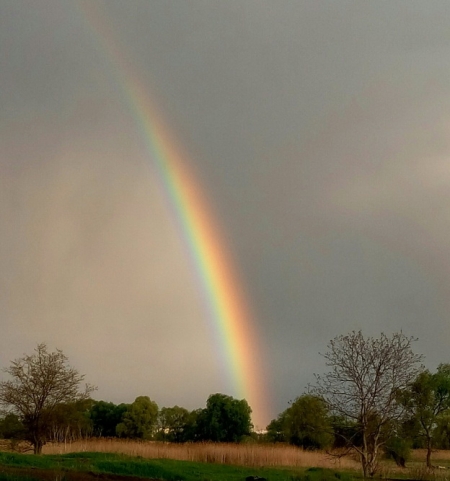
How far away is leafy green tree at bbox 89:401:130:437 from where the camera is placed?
257ft

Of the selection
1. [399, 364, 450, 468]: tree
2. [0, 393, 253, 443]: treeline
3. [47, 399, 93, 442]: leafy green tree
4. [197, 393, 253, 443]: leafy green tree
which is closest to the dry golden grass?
[47, 399, 93, 442]: leafy green tree

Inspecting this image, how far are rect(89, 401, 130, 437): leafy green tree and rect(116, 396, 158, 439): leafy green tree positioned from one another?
5.48 metres

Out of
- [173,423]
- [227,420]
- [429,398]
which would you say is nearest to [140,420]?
[173,423]

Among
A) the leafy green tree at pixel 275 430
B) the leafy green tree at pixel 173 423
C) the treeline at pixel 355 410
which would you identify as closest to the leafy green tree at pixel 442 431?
the treeline at pixel 355 410

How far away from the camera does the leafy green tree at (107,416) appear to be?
78.4 m

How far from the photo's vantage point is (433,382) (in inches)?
1470

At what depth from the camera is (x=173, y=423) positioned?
263 feet

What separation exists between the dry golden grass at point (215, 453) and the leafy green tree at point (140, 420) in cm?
3755

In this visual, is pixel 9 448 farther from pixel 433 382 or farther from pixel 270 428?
pixel 270 428

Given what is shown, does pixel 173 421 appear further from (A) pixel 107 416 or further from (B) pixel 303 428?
(B) pixel 303 428

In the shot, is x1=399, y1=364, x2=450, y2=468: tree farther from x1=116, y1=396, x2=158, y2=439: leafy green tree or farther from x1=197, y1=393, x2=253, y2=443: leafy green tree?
x1=116, y1=396, x2=158, y2=439: leafy green tree

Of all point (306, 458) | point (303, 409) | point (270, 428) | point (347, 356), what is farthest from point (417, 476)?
point (270, 428)

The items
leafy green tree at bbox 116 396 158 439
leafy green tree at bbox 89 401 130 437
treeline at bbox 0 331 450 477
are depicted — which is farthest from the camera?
leafy green tree at bbox 89 401 130 437

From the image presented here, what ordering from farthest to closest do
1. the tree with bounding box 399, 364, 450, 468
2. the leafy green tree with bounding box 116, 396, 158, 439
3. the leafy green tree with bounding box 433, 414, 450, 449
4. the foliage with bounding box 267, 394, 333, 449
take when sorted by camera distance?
the leafy green tree with bounding box 116, 396, 158, 439
the foliage with bounding box 267, 394, 333, 449
the leafy green tree with bounding box 433, 414, 450, 449
the tree with bounding box 399, 364, 450, 468
